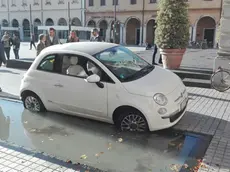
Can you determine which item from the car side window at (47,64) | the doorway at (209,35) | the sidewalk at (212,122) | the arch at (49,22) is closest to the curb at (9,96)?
the car side window at (47,64)

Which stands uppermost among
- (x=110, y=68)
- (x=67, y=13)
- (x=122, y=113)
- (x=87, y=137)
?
(x=67, y=13)

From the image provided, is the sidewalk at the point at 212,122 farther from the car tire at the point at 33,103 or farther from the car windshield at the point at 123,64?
the car tire at the point at 33,103

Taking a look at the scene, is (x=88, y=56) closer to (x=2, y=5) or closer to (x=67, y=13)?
(x=67, y=13)

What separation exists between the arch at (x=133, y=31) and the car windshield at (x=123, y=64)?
36.9m

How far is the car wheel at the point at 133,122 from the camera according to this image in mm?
5152

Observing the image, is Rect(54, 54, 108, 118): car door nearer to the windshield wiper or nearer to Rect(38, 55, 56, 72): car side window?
Rect(38, 55, 56, 72): car side window

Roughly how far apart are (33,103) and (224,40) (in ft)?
20.1

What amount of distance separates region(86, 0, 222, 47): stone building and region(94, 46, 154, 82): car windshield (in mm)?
A: 30419

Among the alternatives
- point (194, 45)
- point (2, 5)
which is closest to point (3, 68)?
point (194, 45)

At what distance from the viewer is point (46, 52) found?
243 inches

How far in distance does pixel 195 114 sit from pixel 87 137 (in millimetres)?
2548

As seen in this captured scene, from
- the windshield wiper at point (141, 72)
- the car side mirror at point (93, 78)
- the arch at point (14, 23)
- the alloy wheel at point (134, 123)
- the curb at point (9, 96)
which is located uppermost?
the arch at point (14, 23)

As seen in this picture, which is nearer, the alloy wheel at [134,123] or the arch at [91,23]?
the alloy wheel at [134,123]

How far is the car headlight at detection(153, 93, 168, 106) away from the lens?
197 inches
